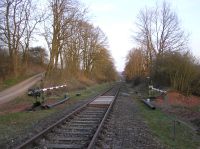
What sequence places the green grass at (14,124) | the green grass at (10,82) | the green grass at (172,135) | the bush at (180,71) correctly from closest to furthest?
1. the green grass at (172,135)
2. the green grass at (14,124)
3. the bush at (180,71)
4. the green grass at (10,82)

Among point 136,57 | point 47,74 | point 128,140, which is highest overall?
point 136,57

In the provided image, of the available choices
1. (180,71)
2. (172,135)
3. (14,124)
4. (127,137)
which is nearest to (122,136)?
(127,137)

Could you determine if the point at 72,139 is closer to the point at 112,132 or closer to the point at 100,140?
the point at 100,140

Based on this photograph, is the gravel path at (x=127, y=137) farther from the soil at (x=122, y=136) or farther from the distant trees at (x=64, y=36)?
the distant trees at (x=64, y=36)

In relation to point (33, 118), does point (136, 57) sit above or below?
above

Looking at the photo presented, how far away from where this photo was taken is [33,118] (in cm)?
1652

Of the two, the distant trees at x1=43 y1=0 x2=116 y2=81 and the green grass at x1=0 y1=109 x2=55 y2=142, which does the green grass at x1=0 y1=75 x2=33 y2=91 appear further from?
the green grass at x1=0 y1=109 x2=55 y2=142

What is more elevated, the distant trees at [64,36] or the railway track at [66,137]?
the distant trees at [64,36]

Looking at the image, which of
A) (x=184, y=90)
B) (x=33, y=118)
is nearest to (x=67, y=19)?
(x=184, y=90)

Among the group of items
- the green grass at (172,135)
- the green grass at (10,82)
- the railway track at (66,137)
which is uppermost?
the green grass at (10,82)

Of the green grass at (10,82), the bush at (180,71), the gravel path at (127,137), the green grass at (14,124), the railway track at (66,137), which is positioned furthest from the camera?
the green grass at (10,82)

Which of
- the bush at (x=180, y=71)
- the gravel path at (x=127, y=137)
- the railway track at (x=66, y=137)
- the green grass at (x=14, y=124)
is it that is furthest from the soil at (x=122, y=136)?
the bush at (x=180, y=71)

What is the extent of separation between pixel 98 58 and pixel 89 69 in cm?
321

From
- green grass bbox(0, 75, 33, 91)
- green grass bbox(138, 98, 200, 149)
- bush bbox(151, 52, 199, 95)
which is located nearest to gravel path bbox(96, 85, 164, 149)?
green grass bbox(138, 98, 200, 149)
